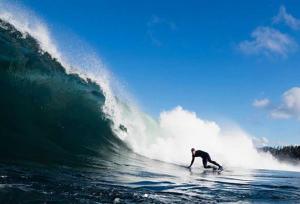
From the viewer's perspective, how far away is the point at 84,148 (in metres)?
16.1

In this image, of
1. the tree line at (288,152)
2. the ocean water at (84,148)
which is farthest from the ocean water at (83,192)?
the tree line at (288,152)

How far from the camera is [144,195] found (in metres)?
7.56

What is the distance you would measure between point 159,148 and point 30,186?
20.2 meters

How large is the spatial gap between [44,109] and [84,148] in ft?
10.0

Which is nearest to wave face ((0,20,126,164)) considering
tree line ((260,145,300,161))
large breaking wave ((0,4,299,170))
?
large breaking wave ((0,4,299,170))

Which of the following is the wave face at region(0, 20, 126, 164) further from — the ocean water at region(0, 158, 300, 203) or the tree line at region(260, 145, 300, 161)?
the tree line at region(260, 145, 300, 161)

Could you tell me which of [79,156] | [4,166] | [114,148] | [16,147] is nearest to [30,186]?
[4,166]

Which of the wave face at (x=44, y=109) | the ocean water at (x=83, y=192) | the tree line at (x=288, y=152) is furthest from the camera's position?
the tree line at (x=288, y=152)

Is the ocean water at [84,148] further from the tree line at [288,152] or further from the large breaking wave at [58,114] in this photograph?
the tree line at [288,152]

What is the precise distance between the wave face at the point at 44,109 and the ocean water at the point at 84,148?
57 mm

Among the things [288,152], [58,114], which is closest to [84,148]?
[58,114]

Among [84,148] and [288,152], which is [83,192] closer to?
[84,148]

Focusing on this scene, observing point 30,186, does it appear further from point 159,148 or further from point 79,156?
point 159,148

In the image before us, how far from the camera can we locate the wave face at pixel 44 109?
1311cm
